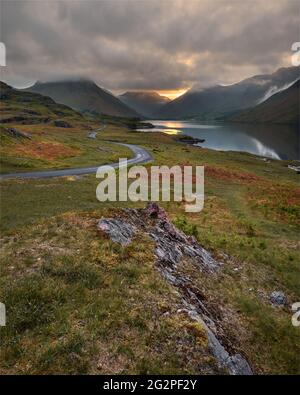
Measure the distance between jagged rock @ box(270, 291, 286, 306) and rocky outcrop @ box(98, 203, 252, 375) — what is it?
4.22 m

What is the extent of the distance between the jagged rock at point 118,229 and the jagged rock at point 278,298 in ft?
35.0

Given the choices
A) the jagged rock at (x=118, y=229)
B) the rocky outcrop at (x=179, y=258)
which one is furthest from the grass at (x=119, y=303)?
the rocky outcrop at (x=179, y=258)

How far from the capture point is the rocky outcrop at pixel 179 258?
47.4 ft

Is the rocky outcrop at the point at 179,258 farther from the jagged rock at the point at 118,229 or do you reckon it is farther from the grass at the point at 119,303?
the grass at the point at 119,303

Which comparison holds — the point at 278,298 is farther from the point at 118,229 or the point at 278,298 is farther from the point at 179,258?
the point at 118,229

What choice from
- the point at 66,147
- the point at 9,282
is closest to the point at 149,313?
the point at 9,282

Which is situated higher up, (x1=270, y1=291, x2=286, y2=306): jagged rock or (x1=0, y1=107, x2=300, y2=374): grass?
(x1=0, y1=107, x2=300, y2=374): grass

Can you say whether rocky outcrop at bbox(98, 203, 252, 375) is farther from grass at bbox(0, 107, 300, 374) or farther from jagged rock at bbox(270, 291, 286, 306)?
jagged rock at bbox(270, 291, 286, 306)

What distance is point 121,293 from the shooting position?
16.0 metres

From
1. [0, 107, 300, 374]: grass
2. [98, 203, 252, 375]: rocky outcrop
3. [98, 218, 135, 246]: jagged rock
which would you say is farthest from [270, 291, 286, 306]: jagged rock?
[98, 218, 135, 246]: jagged rock

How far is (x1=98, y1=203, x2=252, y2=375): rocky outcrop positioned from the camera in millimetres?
14453

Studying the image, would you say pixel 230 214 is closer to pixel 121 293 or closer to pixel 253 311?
pixel 253 311

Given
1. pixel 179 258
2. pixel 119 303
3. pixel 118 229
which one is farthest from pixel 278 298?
pixel 119 303
